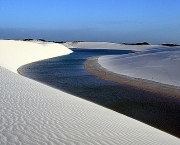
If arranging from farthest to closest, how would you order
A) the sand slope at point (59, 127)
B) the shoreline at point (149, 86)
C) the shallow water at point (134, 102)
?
the shoreline at point (149, 86) < the shallow water at point (134, 102) < the sand slope at point (59, 127)

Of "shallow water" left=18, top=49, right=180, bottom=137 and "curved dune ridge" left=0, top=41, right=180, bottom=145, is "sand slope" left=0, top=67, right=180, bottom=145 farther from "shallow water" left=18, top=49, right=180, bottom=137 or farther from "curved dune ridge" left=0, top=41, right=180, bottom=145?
"shallow water" left=18, top=49, right=180, bottom=137

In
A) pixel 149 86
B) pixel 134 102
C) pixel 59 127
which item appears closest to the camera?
pixel 59 127

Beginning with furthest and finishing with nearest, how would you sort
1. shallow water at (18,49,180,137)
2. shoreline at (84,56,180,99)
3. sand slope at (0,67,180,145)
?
1. shoreline at (84,56,180,99)
2. shallow water at (18,49,180,137)
3. sand slope at (0,67,180,145)

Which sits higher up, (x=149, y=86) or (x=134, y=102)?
(x=149, y=86)

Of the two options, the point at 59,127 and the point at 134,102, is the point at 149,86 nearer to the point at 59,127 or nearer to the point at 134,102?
the point at 134,102

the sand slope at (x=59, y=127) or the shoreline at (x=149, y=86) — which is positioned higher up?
the sand slope at (x=59, y=127)

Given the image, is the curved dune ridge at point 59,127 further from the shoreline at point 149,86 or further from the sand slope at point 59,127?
the shoreline at point 149,86

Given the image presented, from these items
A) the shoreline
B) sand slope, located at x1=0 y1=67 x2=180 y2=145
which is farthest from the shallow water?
sand slope, located at x1=0 y1=67 x2=180 y2=145

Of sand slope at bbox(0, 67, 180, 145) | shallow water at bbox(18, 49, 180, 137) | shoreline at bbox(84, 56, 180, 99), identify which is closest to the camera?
sand slope at bbox(0, 67, 180, 145)

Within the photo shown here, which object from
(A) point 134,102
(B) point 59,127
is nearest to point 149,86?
(A) point 134,102

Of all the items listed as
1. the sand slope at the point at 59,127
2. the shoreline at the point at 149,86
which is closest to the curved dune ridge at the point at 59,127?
the sand slope at the point at 59,127

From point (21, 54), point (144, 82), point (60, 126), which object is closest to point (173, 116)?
point (60, 126)

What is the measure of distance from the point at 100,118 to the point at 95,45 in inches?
5962

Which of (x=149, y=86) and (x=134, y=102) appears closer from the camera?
(x=134, y=102)
